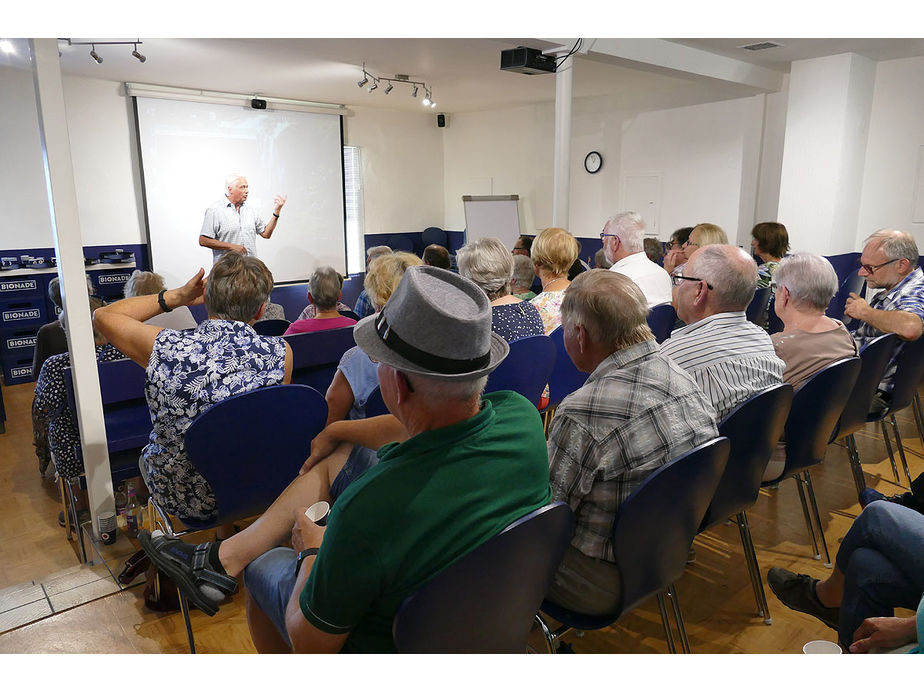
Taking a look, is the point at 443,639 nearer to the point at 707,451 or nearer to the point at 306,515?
the point at 306,515

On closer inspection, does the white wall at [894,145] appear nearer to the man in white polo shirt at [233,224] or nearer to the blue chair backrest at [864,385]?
the blue chair backrest at [864,385]

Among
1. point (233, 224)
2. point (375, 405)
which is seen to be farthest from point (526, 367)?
point (233, 224)

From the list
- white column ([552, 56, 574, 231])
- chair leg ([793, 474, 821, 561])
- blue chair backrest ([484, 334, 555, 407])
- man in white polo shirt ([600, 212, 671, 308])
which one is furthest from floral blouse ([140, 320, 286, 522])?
white column ([552, 56, 574, 231])

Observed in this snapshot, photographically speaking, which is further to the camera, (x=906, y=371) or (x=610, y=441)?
(x=906, y=371)

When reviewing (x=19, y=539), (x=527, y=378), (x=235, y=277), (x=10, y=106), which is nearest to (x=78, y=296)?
(x=235, y=277)

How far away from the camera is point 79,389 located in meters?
2.58

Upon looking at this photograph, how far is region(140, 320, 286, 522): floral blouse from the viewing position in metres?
2.00

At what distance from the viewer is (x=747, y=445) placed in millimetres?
1935

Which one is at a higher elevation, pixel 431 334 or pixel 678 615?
pixel 431 334

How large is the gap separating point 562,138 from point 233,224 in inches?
140

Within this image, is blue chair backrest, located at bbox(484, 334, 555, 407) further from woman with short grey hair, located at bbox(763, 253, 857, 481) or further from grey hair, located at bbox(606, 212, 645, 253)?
grey hair, located at bbox(606, 212, 645, 253)

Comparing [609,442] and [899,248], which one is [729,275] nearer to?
[609,442]

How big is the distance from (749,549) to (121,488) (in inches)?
105

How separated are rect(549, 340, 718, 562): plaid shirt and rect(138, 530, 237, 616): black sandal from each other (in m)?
1.09
